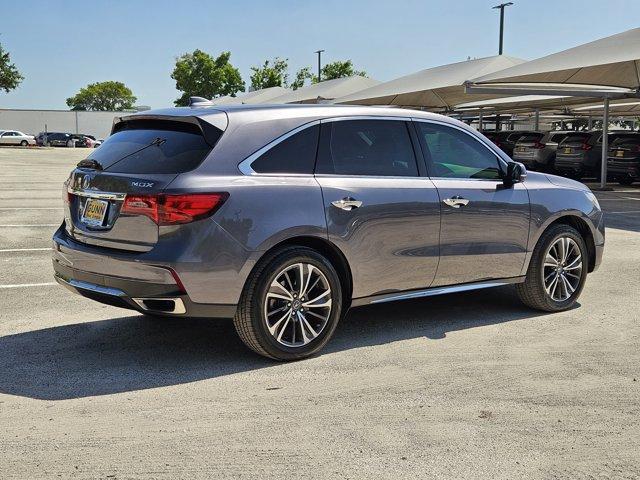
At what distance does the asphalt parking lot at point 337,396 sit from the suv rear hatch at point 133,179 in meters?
0.87

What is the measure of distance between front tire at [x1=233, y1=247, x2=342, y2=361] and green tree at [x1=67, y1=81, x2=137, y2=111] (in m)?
149

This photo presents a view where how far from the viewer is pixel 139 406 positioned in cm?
427

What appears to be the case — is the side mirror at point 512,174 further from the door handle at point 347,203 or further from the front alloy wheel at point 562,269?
the door handle at point 347,203

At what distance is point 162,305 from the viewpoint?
4711mm

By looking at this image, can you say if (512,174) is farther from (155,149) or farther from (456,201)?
(155,149)

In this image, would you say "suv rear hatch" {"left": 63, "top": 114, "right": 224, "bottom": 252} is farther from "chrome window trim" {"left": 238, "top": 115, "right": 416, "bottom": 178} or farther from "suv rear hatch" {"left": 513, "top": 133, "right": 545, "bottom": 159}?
"suv rear hatch" {"left": 513, "top": 133, "right": 545, "bottom": 159}

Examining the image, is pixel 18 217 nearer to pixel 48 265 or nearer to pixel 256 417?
pixel 48 265

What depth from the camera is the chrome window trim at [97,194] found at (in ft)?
15.9

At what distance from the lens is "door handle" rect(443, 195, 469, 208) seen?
19.0ft

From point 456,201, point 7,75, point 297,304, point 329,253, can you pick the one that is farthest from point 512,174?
point 7,75

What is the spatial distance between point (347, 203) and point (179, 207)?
1.19 m

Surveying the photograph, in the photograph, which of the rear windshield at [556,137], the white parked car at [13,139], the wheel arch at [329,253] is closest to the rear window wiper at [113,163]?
the wheel arch at [329,253]

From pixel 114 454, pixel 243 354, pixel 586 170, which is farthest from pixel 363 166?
pixel 586 170

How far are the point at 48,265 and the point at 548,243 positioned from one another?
5409 mm
